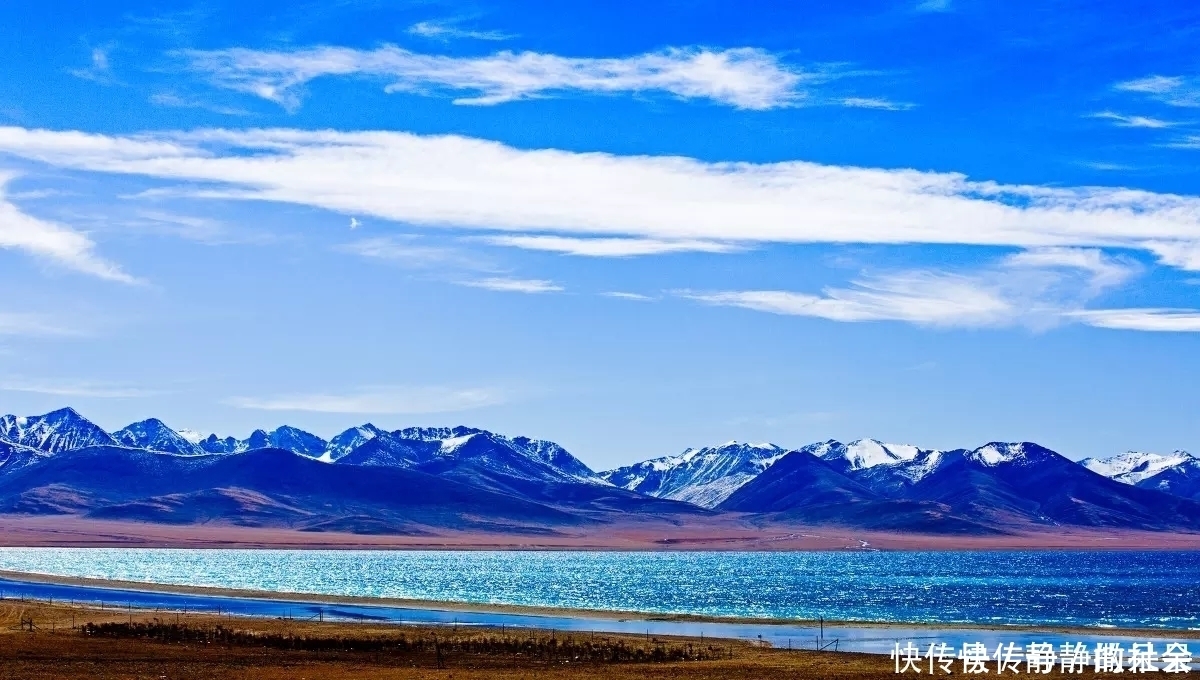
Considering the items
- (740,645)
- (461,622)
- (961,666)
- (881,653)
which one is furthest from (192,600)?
(961,666)

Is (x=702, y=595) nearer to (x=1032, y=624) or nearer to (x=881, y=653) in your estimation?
(x=1032, y=624)

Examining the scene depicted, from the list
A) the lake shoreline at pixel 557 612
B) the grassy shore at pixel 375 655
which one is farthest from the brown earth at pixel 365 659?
the lake shoreline at pixel 557 612

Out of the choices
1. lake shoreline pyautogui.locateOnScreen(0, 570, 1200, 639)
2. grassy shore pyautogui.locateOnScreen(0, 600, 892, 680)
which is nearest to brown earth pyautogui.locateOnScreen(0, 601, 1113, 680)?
grassy shore pyautogui.locateOnScreen(0, 600, 892, 680)

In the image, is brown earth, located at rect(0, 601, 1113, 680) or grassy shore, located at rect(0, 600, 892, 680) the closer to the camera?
brown earth, located at rect(0, 601, 1113, 680)

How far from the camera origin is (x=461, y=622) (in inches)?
4203

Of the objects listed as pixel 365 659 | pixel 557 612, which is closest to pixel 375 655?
pixel 365 659

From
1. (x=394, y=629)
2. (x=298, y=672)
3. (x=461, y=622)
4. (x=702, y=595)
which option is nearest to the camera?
(x=298, y=672)

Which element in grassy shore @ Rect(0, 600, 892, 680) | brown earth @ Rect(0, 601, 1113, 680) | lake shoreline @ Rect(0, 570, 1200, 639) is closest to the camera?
brown earth @ Rect(0, 601, 1113, 680)

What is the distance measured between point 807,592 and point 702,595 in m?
16.0

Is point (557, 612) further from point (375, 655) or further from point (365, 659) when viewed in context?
point (365, 659)

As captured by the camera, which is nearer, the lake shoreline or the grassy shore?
the grassy shore

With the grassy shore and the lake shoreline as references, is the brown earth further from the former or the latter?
the lake shoreline

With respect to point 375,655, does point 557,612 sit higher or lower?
lower

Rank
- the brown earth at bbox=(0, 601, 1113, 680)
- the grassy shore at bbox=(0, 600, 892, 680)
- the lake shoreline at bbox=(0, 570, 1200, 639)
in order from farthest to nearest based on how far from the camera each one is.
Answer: the lake shoreline at bbox=(0, 570, 1200, 639), the grassy shore at bbox=(0, 600, 892, 680), the brown earth at bbox=(0, 601, 1113, 680)
